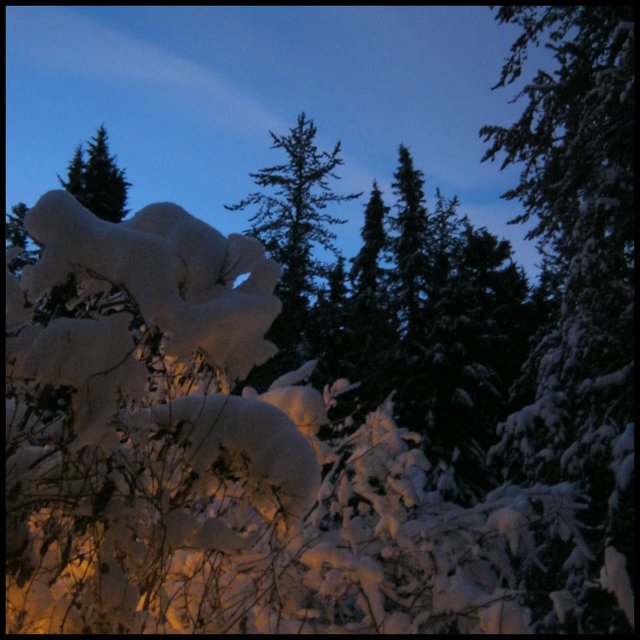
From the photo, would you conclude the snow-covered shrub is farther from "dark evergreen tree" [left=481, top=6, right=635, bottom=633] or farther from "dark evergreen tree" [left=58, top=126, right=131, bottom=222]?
"dark evergreen tree" [left=58, top=126, right=131, bottom=222]

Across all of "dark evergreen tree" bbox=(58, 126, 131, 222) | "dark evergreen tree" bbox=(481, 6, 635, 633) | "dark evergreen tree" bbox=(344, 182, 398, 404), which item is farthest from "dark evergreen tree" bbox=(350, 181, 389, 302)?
"dark evergreen tree" bbox=(481, 6, 635, 633)

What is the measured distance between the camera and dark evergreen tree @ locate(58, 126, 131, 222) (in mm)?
19094

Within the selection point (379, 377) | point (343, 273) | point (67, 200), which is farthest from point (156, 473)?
point (343, 273)

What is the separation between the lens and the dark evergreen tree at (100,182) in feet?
62.6

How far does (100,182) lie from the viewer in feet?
64.8

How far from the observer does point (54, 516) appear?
231 cm

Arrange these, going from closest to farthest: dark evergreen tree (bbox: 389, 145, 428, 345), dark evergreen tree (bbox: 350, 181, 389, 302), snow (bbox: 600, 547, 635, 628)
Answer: snow (bbox: 600, 547, 635, 628) < dark evergreen tree (bbox: 389, 145, 428, 345) < dark evergreen tree (bbox: 350, 181, 389, 302)

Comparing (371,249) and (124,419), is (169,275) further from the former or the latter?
(371,249)

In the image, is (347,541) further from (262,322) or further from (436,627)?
(262,322)

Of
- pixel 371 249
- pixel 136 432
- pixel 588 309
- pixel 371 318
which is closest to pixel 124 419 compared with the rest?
pixel 136 432

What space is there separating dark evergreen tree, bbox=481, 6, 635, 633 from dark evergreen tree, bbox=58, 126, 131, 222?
1459 cm

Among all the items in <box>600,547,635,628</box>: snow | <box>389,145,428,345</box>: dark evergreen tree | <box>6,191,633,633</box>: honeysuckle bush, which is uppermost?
<box>389,145,428,345</box>: dark evergreen tree

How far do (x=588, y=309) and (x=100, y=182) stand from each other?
17.2m

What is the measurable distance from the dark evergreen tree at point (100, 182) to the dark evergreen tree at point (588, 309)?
47.9 feet
